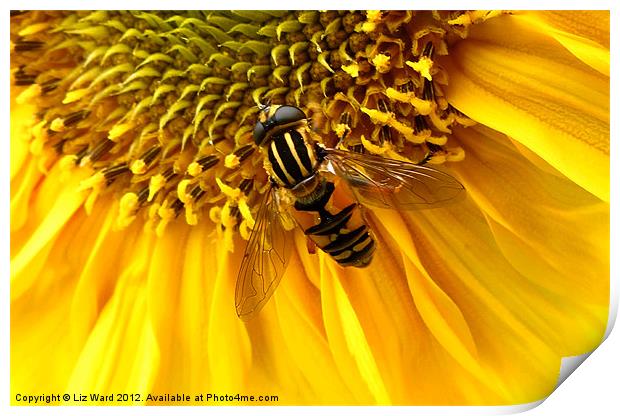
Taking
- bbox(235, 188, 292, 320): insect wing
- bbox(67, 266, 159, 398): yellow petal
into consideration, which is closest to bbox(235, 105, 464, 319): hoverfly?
bbox(235, 188, 292, 320): insect wing

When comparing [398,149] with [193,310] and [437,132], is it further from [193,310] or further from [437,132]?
[193,310]

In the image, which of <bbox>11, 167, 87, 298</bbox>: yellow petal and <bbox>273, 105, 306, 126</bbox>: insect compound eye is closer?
<bbox>273, 105, 306, 126</bbox>: insect compound eye

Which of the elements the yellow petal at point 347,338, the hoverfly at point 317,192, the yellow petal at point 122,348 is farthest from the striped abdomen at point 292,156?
the yellow petal at point 122,348

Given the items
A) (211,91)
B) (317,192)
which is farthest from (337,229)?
(211,91)

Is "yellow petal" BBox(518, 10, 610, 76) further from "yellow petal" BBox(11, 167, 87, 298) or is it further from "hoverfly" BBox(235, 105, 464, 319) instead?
"yellow petal" BBox(11, 167, 87, 298)

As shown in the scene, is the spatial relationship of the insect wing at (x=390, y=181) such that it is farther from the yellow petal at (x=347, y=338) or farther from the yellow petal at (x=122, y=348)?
the yellow petal at (x=122, y=348)

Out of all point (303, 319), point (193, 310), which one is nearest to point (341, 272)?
point (303, 319)
